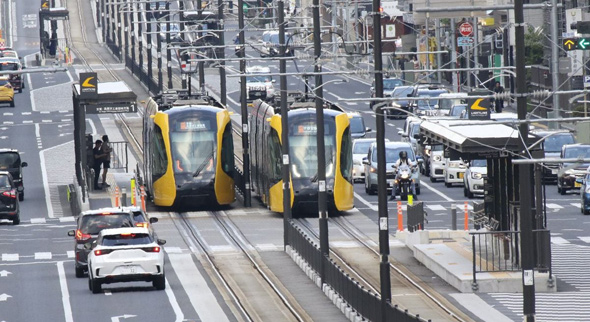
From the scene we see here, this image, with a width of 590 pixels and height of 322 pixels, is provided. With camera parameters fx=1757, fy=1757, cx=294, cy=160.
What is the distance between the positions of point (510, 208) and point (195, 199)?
16.1m

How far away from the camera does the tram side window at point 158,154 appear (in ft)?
175

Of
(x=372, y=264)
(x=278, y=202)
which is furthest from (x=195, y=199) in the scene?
(x=372, y=264)

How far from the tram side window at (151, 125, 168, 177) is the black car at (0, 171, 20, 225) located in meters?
4.32

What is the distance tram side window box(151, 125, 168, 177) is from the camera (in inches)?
2095

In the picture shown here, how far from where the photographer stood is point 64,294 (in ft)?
127

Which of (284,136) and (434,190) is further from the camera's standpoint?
(434,190)

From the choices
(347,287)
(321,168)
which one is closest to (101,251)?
(321,168)

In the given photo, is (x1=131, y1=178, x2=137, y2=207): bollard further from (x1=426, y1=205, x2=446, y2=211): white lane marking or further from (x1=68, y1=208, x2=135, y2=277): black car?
(x1=68, y1=208, x2=135, y2=277): black car

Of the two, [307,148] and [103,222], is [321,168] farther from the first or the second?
[307,148]

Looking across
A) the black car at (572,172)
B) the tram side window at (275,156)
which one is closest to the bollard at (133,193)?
the tram side window at (275,156)

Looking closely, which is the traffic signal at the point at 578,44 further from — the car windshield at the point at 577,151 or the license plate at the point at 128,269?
the license plate at the point at 128,269

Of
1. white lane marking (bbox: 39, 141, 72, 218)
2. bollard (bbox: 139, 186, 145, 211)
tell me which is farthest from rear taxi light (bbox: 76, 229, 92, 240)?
white lane marking (bbox: 39, 141, 72, 218)

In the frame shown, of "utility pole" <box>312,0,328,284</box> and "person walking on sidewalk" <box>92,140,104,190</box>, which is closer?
"utility pole" <box>312,0,328,284</box>

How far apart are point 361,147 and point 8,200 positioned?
15.6m
